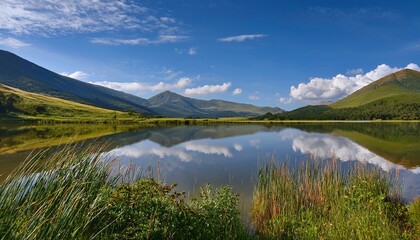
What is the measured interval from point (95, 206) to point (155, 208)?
2.45 metres

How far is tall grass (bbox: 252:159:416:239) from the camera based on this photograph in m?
11.1

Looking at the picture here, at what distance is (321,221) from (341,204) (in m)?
1.91

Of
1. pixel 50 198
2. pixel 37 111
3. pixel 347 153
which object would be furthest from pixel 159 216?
pixel 37 111

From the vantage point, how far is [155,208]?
9031 millimetres

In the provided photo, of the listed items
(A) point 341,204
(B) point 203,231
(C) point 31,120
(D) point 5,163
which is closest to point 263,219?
(A) point 341,204

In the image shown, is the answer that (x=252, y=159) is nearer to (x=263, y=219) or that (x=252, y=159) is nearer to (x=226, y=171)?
(x=226, y=171)

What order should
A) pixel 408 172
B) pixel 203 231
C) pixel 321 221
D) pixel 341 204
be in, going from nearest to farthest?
pixel 203 231 → pixel 321 221 → pixel 341 204 → pixel 408 172

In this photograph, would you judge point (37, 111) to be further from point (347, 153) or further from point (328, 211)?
point (328, 211)

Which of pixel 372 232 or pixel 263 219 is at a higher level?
pixel 372 232

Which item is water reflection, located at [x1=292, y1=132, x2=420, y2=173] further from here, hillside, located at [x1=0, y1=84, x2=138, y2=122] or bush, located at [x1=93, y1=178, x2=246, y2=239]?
hillside, located at [x1=0, y1=84, x2=138, y2=122]

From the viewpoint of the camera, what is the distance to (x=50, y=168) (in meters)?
7.21

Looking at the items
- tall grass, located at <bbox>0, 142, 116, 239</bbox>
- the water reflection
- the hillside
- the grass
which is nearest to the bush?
the grass

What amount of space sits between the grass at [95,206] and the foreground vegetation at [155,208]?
0.02 m

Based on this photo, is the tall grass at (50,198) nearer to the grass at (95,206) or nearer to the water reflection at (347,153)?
the grass at (95,206)
